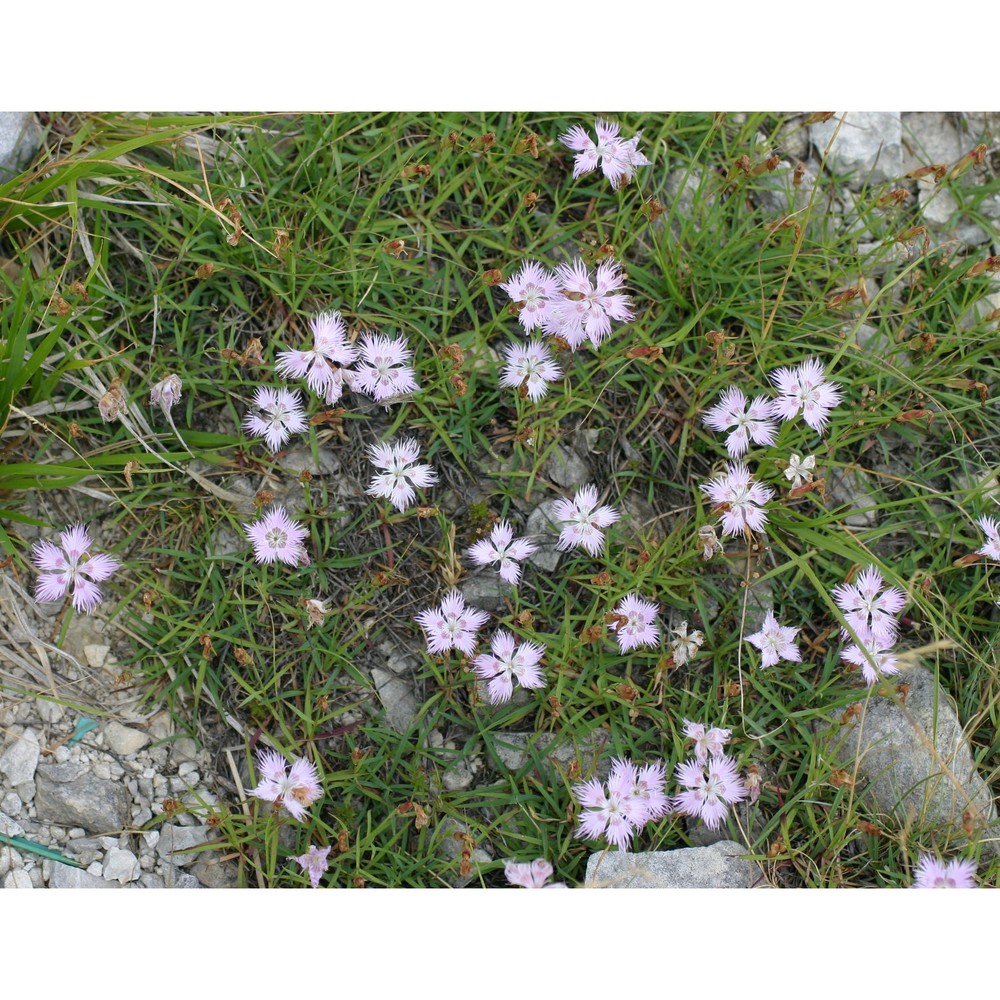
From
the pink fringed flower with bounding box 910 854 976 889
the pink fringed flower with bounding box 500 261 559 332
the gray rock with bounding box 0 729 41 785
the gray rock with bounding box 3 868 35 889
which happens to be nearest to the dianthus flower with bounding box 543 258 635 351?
the pink fringed flower with bounding box 500 261 559 332

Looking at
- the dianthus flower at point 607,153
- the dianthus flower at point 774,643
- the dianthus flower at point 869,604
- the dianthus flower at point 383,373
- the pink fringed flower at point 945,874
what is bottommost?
the pink fringed flower at point 945,874

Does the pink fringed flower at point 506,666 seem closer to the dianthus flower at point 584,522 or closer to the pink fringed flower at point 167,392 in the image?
the dianthus flower at point 584,522

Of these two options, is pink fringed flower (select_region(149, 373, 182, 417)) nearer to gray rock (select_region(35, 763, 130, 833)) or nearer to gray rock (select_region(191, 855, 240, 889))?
gray rock (select_region(35, 763, 130, 833))

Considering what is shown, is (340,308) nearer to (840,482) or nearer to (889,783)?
(840,482)

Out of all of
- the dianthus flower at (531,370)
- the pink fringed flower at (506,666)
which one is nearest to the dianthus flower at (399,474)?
the dianthus flower at (531,370)

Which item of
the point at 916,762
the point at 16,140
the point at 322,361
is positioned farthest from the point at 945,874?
the point at 16,140

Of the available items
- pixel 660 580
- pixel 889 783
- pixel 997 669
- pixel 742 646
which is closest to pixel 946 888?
pixel 889 783
